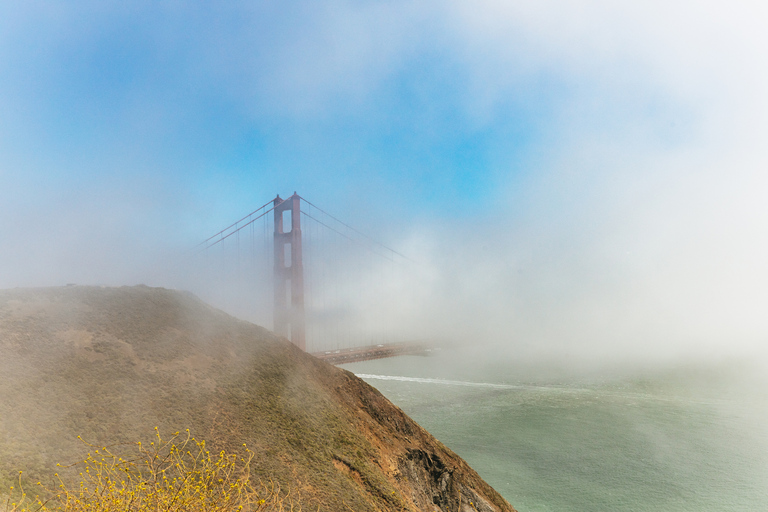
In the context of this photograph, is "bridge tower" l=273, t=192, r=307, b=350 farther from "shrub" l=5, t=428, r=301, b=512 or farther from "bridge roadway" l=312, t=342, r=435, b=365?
"shrub" l=5, t=428, r=301, b=512

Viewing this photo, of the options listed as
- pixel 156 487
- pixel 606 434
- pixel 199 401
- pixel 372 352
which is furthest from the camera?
pixel 372 352

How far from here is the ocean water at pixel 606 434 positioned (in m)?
23.3

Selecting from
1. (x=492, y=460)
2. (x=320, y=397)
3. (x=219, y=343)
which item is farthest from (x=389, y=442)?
(x=492, y=460)

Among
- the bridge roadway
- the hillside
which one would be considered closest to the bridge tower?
the bridge roadway

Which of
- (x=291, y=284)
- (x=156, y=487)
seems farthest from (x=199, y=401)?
(x=291, y=284)

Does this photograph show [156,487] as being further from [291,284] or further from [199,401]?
[291,284]

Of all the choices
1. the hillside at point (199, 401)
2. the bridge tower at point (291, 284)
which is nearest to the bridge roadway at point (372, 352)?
the bridge tower at point (291, 284)

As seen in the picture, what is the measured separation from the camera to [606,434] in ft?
108

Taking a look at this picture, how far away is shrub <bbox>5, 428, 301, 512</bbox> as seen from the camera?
4.59m

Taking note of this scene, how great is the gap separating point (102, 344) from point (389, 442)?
274 inches

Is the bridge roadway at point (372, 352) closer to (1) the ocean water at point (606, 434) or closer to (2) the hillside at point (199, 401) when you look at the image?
(1) the ocean water at point (606, 434)

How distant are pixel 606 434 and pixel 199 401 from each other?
1366 inches

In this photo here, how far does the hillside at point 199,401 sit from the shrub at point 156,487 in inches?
14.1

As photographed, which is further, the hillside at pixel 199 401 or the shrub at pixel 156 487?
the hillside at pixel 199 401
